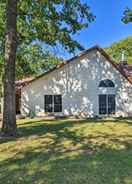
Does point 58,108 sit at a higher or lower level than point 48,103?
lower

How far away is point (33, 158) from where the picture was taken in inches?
399

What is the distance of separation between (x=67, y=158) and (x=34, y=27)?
15877 millimetres

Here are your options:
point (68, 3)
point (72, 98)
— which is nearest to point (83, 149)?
point (68, 3)

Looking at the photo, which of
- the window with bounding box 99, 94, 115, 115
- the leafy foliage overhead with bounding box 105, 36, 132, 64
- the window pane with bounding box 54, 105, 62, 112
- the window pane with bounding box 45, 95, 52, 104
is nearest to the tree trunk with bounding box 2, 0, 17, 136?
the window pane with bounding box 54, 105, 62, 112

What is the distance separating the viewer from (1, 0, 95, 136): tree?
1458 centimetres

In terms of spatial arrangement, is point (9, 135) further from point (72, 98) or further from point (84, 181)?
point (72, 98)

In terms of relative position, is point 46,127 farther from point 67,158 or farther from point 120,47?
point 120,47

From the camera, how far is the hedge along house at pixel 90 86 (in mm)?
29234

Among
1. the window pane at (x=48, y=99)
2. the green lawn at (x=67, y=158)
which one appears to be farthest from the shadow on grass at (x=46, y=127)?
the window pane at (x=48, y=99)

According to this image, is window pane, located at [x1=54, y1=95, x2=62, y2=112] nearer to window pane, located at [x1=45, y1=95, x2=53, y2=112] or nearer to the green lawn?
window pane, located at [x1=45, y1=95, x2=53, y2=112]

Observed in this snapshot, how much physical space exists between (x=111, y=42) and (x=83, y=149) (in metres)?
53.3

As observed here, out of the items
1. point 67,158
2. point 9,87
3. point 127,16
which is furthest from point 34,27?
point 67,158

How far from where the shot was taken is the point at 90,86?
29.3 meters

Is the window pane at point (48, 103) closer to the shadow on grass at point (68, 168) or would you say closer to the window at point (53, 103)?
the window at point (53, 103)
